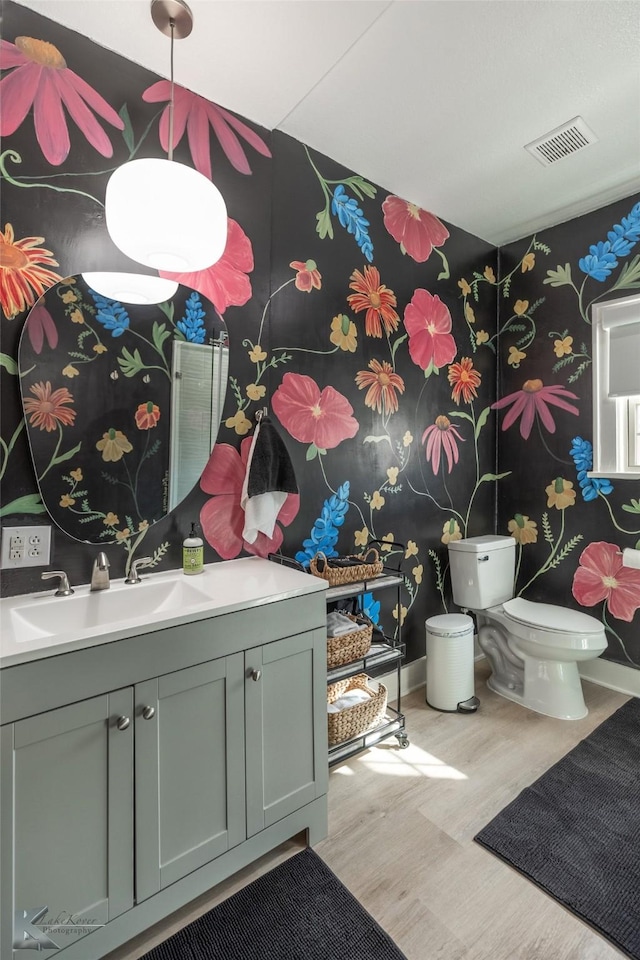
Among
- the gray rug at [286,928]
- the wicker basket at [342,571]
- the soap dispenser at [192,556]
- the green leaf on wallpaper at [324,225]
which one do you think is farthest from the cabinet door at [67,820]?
the green leaf on wallpaper at [324,225]

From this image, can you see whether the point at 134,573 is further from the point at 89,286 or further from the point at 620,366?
the point at 620,366

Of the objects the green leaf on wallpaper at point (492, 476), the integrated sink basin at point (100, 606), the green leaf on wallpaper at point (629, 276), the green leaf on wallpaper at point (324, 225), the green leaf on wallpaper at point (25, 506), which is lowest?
the integrated sink basin at point (100, 606)

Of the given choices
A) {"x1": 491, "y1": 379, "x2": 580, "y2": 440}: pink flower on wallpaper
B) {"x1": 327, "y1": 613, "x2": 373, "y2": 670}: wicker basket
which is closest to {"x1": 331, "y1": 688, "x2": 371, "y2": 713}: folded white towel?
{"x1": 327, "y1": 613, "x2": 373, "y2": 670}: wicker basket

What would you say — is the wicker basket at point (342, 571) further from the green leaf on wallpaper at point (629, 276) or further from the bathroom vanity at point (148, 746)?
the green leaf on wallpaper at point (629, 276)

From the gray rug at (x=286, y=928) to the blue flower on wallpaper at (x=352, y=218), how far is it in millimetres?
2512

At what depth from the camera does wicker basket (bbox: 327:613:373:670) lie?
175cm

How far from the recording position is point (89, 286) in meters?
1.48

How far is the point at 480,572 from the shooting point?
2492mm

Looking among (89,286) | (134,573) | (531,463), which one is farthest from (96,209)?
(531,463)

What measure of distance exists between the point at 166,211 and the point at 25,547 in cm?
108

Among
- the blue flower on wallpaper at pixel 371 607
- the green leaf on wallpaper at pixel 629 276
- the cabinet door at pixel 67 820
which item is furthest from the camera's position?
the green leaf on wallpaper at pixel 629 276

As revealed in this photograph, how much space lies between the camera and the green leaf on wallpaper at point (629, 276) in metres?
2.36

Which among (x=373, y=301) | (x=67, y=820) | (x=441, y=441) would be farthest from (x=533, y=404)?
(x=67, y=820)

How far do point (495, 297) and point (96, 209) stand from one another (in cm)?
241
